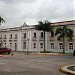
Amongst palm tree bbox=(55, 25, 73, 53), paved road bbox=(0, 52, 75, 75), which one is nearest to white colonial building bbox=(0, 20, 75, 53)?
palm tree bbox=(55, 25, 73, 53)

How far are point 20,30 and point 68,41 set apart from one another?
17138 mm

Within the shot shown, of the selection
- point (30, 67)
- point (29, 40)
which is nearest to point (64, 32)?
point (29, 40)

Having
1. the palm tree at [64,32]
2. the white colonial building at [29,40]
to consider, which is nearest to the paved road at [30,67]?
the palm tree at [64,32]

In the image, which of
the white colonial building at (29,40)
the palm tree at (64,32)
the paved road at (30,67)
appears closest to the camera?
the paved road at (30,67)

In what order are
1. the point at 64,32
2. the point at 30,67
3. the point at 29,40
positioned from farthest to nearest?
1. the point at 29,40
2. the point at 64,32
3. the point at 30,67

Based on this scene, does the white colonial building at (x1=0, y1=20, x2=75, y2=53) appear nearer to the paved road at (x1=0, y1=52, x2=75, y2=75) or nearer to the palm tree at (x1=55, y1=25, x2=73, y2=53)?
the palm tree at (x1=55, y1=25, x2=73, y2=53)

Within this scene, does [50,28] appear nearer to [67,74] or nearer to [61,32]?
[61,32]

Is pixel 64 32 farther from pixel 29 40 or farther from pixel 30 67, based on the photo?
pixel 30 67

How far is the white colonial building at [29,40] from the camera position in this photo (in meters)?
53.9

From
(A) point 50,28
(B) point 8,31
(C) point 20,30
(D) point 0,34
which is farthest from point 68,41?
(D) point 0,34

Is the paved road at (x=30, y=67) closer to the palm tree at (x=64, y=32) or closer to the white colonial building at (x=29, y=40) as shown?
the palm tree at (x=64, y=32)

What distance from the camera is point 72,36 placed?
5125cm

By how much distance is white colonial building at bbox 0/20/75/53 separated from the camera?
53.9 meters

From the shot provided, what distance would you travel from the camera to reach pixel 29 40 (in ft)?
201
